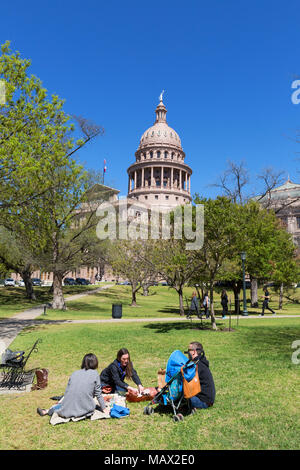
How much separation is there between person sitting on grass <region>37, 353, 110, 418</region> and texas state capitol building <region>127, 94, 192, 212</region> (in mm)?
94540

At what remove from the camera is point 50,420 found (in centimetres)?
571

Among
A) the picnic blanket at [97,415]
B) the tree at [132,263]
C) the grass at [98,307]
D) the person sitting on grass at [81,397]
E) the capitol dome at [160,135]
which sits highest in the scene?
the capitol dome at [160,135]

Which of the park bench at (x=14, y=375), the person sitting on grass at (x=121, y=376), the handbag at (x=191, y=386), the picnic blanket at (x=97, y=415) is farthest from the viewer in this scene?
the park bench at (x=14, y=375)

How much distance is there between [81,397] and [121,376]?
1.23m

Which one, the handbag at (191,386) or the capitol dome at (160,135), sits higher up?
the capitol dome at (160,135)

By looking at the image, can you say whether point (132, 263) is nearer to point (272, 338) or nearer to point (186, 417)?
point (272, 338)

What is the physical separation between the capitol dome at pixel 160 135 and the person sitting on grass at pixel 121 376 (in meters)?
108

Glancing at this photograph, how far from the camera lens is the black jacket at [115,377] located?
6.78 m

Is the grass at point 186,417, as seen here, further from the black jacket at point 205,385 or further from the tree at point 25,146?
the tree at point 25,146

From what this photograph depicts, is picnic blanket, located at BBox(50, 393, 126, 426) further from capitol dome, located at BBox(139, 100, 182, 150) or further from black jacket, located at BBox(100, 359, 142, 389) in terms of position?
capitol dome, located at BBox(139, 100, 182, 150)

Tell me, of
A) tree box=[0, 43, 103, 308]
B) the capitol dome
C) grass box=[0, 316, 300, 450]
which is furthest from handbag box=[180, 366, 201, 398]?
the capitol dome

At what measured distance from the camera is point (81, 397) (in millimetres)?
5840

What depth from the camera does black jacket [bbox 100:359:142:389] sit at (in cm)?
678

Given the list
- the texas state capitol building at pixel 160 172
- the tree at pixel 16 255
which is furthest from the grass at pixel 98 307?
the texas state capitol building at pixel 160 172
